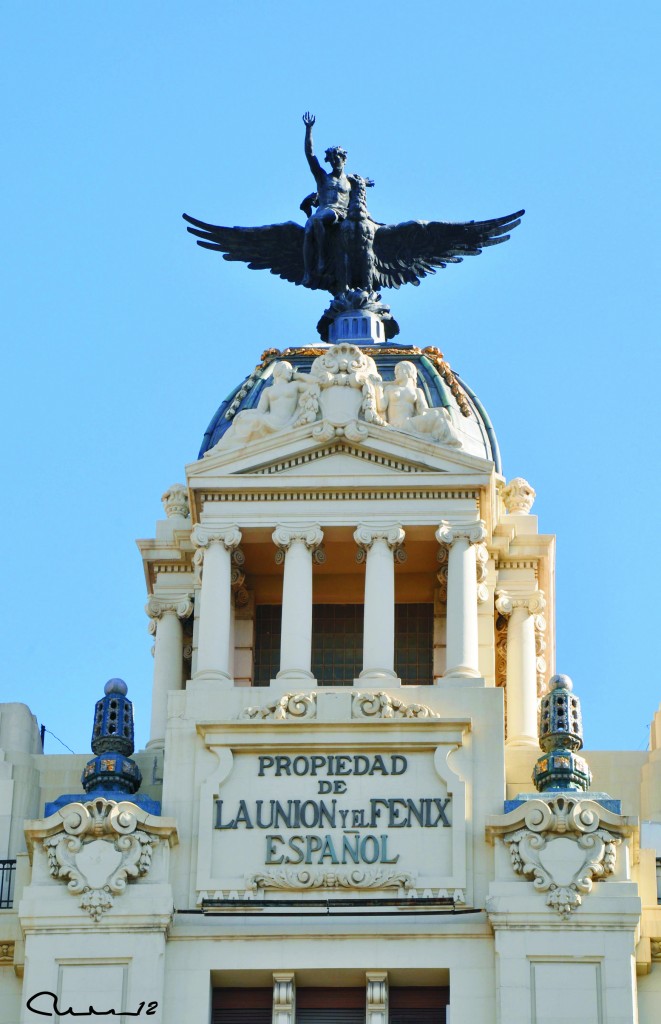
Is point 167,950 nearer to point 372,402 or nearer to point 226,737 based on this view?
point 226,737

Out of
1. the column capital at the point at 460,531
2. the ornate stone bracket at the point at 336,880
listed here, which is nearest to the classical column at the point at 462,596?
the column capital at the point at 460,531

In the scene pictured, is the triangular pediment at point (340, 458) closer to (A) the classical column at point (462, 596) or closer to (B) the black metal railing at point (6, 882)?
(A) the classical column at point (462, 596)

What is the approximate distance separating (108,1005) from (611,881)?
27.1 ft

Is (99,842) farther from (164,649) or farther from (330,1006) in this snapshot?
(164,649)

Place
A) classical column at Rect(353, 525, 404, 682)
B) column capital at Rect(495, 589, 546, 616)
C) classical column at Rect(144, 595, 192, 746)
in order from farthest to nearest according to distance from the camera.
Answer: column capital at Rect(495, 589, 546, 616)
classical column at Rect(144, 595, 192, 746)
classical column at Rect(353, 525, 404, 682)

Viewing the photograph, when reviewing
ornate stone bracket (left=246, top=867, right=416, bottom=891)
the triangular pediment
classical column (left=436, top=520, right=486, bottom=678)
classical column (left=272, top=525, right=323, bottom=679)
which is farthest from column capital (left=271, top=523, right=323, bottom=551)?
ornate stone bracket (left=246, top=867, right=416, bottom=891)

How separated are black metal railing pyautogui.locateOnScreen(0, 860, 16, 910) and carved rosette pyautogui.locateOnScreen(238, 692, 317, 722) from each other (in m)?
4.59

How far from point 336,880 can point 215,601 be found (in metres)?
7.61

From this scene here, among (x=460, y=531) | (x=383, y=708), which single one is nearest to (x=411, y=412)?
Answer: (x=460, y=531)

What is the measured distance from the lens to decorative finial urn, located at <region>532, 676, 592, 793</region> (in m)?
54.4

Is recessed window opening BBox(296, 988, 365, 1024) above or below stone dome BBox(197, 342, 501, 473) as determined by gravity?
below

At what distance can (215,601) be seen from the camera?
194ft

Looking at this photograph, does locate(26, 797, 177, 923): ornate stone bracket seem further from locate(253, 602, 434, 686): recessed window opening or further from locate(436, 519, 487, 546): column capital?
locate(253, 602, 434, 686): recessed window opening

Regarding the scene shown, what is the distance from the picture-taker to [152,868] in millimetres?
53375
